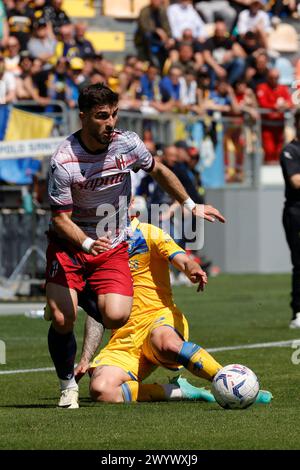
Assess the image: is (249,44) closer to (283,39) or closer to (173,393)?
(283,39)

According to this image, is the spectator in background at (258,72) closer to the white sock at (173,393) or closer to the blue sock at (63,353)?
the white sock at (173,393)

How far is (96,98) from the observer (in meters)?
8.91

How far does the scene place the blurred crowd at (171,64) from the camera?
2277cm

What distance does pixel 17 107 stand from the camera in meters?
21.4

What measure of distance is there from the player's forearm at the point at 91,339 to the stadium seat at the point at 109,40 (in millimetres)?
17870

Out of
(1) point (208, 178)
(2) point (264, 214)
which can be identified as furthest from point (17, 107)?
(2) point (264, 214)

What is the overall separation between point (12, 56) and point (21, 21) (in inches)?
47.7

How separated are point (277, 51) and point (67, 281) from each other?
2118 cm

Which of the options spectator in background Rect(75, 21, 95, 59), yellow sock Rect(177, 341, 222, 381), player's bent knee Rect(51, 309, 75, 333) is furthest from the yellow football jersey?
spectator in background Rect(75, 21, 95, 59)

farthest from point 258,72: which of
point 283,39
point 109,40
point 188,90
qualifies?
point 283,39

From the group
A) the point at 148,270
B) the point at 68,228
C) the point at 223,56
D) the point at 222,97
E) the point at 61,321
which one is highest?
the point at 223,56

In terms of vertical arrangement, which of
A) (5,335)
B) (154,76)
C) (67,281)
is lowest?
(5,335)

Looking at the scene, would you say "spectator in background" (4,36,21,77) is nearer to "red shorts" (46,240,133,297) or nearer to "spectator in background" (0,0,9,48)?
"spectator in background" (0,0,9,48)
